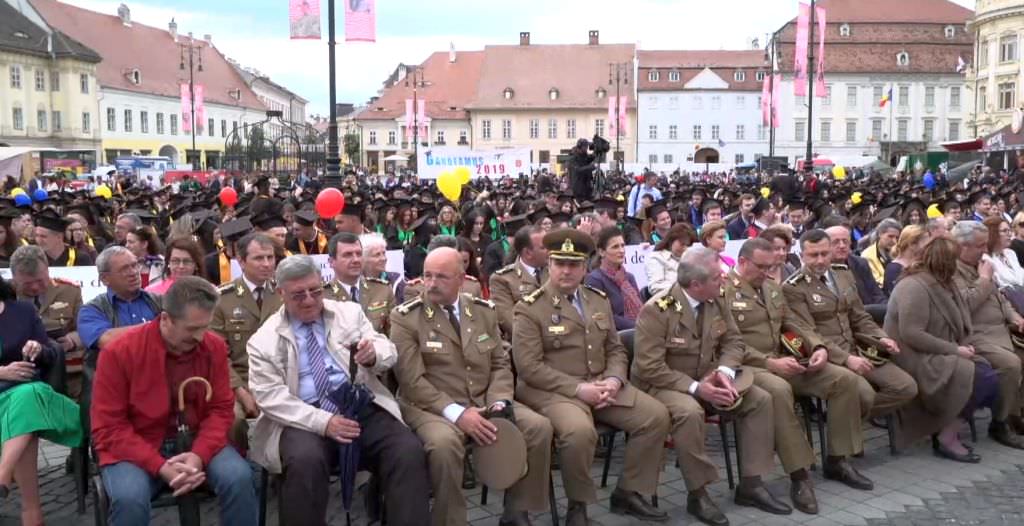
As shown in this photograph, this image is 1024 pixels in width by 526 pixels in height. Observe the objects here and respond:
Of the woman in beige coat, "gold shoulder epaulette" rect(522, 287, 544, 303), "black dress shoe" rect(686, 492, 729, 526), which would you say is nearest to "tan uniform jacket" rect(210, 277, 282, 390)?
"gold shoulder epaulette" rect(522, 287, 544, 303)

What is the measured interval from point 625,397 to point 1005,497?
9.19ft

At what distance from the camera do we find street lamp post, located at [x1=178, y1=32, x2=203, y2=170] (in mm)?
54584

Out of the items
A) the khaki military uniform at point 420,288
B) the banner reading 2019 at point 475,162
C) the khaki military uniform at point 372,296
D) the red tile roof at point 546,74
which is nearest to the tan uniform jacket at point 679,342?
the khaki military uniform at point 420,288

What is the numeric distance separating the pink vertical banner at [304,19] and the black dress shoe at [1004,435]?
12.5 metres

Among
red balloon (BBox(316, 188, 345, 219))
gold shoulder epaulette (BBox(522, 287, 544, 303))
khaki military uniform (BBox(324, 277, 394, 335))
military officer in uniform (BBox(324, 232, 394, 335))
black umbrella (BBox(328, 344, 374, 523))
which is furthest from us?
red balloon (BBox(316, 188, 345, 219))

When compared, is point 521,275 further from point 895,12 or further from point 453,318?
point 895,12

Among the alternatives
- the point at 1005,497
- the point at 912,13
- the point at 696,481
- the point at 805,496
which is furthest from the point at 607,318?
the point at 912,13

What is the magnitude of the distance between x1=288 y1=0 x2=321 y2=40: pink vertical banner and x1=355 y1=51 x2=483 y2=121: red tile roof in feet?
231

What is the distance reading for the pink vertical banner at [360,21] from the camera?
16250 mm

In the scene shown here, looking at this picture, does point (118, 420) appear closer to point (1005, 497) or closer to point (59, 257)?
point (59, 257)

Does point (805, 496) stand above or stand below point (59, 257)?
below

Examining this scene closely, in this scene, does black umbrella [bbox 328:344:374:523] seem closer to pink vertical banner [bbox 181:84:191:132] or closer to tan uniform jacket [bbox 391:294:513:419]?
tan uniform jacket [bbox 391:294:513:419]

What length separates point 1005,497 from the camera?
20.9 feet

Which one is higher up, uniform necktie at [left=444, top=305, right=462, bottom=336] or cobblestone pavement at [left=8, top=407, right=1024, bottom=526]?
uniform necktie at [left=444, top=305, right=462, bottom=336]
